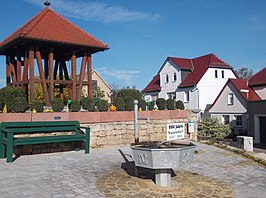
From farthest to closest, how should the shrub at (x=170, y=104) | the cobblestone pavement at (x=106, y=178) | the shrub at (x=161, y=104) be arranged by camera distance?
the shrub at (x=170, y=104) < the shrub at (x=161, y=104) < the cobblestone pavement at (x=106, y=178)

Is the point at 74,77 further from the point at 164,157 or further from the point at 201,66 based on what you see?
the point at 201,66

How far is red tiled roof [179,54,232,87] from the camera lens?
29.9 metres

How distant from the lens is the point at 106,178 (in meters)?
6.03

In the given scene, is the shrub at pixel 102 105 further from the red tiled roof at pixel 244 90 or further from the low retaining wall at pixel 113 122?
the red tiled roof at pixel 244 90

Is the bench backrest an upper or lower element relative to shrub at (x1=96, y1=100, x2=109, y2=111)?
lower

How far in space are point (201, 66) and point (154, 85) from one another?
748 centimetres

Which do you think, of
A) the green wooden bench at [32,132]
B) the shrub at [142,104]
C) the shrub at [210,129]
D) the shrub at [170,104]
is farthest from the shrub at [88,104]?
the shrub at [210,129]

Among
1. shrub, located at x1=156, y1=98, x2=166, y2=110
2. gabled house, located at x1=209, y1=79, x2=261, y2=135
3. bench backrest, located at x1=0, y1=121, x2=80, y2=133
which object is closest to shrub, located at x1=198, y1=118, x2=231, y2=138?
gabled house, located at x1=209, y1=79, x2=261, y2=135

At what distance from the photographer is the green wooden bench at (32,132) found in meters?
7.30

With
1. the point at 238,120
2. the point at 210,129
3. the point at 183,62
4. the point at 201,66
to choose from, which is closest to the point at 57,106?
the point at 210,129

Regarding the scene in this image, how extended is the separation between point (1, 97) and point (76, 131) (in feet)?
8.88

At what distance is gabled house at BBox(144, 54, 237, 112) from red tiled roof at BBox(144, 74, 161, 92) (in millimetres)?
1138

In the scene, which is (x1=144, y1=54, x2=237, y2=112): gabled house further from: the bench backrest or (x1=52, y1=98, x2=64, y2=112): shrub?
the bench backrest

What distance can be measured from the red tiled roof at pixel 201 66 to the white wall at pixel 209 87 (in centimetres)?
45
